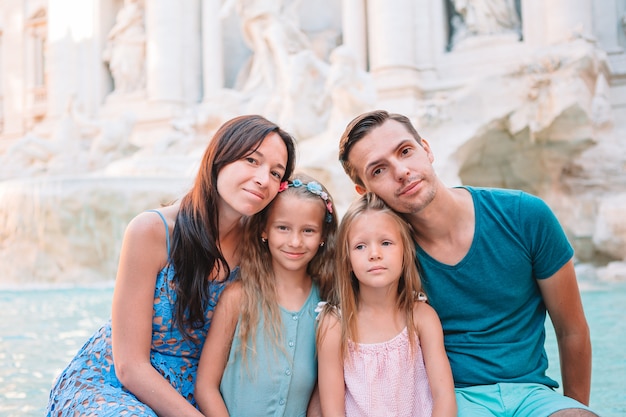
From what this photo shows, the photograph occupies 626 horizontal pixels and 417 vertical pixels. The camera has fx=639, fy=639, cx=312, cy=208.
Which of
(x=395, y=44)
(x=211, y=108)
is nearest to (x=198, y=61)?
(x=211, y=108)

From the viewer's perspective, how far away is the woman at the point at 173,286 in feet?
5.70

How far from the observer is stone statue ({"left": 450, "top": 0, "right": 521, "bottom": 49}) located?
11.4 metres

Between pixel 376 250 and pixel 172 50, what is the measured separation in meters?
14.0

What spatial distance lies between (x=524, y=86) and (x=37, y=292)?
651 cm

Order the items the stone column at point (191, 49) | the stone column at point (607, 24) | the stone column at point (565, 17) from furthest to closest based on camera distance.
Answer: the stone column at point (191, 49)
the stone column at point (607, 24)
the stone column at point (565, 17)

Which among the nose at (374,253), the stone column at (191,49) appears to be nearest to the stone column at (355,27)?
the stone column at (191,49)

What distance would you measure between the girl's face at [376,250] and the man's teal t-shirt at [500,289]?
4.8 inches

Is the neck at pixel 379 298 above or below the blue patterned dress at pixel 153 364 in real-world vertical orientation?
above

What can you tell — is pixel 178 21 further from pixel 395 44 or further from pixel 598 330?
pixel 598 330

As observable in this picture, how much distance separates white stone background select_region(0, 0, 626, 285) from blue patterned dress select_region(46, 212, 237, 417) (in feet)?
15.6

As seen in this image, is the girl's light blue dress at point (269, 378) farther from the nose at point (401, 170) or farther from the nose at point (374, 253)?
the nose at point (401, 170)

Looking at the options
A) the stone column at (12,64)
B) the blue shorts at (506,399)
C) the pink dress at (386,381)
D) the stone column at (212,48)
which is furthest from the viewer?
the stone column at (12,64)

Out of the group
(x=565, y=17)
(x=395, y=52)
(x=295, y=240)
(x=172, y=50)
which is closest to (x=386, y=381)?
(x=295, y=240)

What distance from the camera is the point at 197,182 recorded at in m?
1.92
